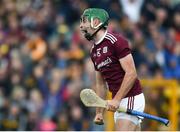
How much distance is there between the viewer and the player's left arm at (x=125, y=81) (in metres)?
8.91

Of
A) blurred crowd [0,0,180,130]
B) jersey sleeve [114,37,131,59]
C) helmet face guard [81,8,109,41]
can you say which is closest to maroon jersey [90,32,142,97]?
jersey sleeve [114,37,131,59]

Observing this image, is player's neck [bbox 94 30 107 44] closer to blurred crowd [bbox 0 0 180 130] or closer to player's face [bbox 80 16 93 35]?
player's face [bbox 80 16 93 35]

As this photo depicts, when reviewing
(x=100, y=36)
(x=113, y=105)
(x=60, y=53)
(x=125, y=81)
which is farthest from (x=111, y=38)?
(x=60, y=53)

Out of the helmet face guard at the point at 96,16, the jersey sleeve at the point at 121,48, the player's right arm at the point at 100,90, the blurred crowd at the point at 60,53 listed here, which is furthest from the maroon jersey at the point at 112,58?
the blurred crowd at the point at 60,53

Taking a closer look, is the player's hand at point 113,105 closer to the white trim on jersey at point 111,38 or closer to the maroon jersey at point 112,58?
the maroon jersey at point 112,58

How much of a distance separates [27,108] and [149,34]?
9.30ft

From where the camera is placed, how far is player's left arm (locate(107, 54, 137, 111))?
351 inches

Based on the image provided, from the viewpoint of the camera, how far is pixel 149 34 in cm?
1625

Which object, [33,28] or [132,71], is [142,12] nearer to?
[33,28]

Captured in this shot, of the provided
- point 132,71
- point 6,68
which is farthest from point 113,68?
point 6,68

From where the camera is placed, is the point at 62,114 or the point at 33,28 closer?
the point at 62,114

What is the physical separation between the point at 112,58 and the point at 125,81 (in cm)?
30

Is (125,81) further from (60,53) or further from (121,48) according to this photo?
(60,53)

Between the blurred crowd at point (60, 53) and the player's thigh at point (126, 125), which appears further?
the blurred crowd at point (60, 53)
